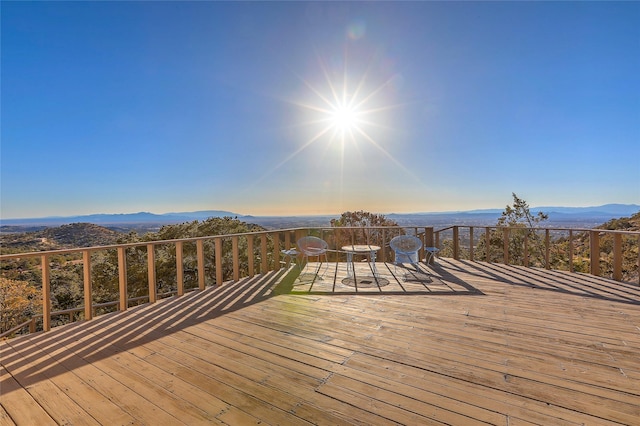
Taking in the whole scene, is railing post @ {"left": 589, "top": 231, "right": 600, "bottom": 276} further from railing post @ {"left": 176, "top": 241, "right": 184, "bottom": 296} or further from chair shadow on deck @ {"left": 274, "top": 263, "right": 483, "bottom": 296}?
railing post @ {"left": 176, "top": 241, "right": 184, "bottom": 296}

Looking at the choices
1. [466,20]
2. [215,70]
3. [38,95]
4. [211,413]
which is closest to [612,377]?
[211,413]

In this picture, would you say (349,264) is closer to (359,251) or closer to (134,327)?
(359,251)

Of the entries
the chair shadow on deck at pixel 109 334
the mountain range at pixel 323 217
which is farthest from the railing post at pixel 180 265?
the mountain range at pixel 323 217

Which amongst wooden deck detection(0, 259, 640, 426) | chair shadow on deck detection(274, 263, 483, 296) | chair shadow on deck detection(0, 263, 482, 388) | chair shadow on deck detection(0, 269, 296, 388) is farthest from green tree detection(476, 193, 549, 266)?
chair shadow on deck detection(0, 269, 296, 388)

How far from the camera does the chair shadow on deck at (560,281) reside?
3868 mm

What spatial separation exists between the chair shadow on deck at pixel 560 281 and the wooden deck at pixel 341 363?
12 centimetres

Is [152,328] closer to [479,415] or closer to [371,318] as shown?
[371,318]

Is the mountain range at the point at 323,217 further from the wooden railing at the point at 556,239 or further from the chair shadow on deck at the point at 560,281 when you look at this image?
the chair shadow on deck at the point at 560,281

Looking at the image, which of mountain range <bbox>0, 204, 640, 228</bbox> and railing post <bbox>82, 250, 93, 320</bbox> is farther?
mountain range <bbox>0, 204, 640, 228</bbox>

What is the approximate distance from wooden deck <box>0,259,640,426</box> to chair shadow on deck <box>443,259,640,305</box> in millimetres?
Answer: 120

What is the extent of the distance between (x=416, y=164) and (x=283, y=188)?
7.99 meters

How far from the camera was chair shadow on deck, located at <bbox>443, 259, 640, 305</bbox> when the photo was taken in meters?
3.87

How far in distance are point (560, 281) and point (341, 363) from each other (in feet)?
15.3

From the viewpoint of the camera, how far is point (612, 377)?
1.87 meters
